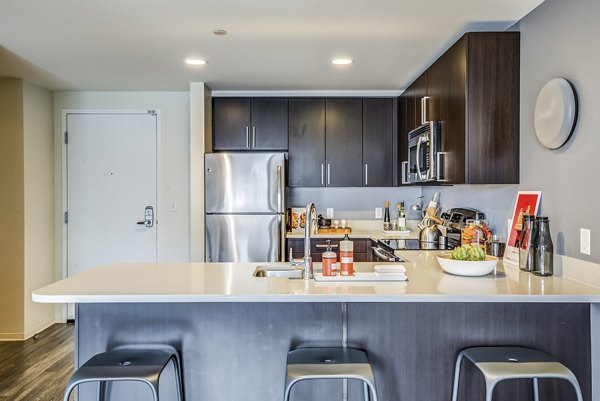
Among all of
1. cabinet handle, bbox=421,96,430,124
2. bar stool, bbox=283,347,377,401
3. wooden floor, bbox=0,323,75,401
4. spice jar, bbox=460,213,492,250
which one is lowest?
wooden floor, bbox=0,323,75,401

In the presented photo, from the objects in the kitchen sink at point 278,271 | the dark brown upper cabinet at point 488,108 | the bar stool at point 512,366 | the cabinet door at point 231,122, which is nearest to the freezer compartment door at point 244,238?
the cabinet door at point 231,122

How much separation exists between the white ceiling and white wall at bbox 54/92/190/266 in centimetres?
36

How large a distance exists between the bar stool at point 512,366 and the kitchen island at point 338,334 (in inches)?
5.6

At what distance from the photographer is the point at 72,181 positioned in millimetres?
4516

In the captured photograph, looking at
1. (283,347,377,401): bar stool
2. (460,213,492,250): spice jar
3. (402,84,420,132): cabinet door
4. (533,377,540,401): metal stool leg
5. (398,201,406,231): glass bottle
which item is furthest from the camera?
(398,201,406,231): glass bottle

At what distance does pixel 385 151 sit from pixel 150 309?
3.05m

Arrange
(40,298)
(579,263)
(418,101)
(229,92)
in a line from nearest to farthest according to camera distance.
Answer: (40,298) < (579,263) < (418,101) < (229,92)

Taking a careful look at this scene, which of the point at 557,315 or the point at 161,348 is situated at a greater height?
the point at 557,315

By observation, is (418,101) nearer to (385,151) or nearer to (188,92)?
(385,151)

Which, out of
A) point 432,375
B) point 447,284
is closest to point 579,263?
point 447,284

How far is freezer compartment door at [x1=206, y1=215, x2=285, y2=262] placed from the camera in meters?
3.98

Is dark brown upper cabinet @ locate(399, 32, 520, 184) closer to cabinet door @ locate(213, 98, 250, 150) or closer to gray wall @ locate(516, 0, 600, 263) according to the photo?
gray wall @ locate(516, 0, 600, 263)

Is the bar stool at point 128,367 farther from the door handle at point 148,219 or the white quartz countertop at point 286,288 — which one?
the door handle at point 148,219

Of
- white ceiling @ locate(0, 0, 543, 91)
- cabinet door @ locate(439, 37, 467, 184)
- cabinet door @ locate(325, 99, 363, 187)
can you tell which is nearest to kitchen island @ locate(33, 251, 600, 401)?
cabinet door @ locate(439, 37, 467, 184)
